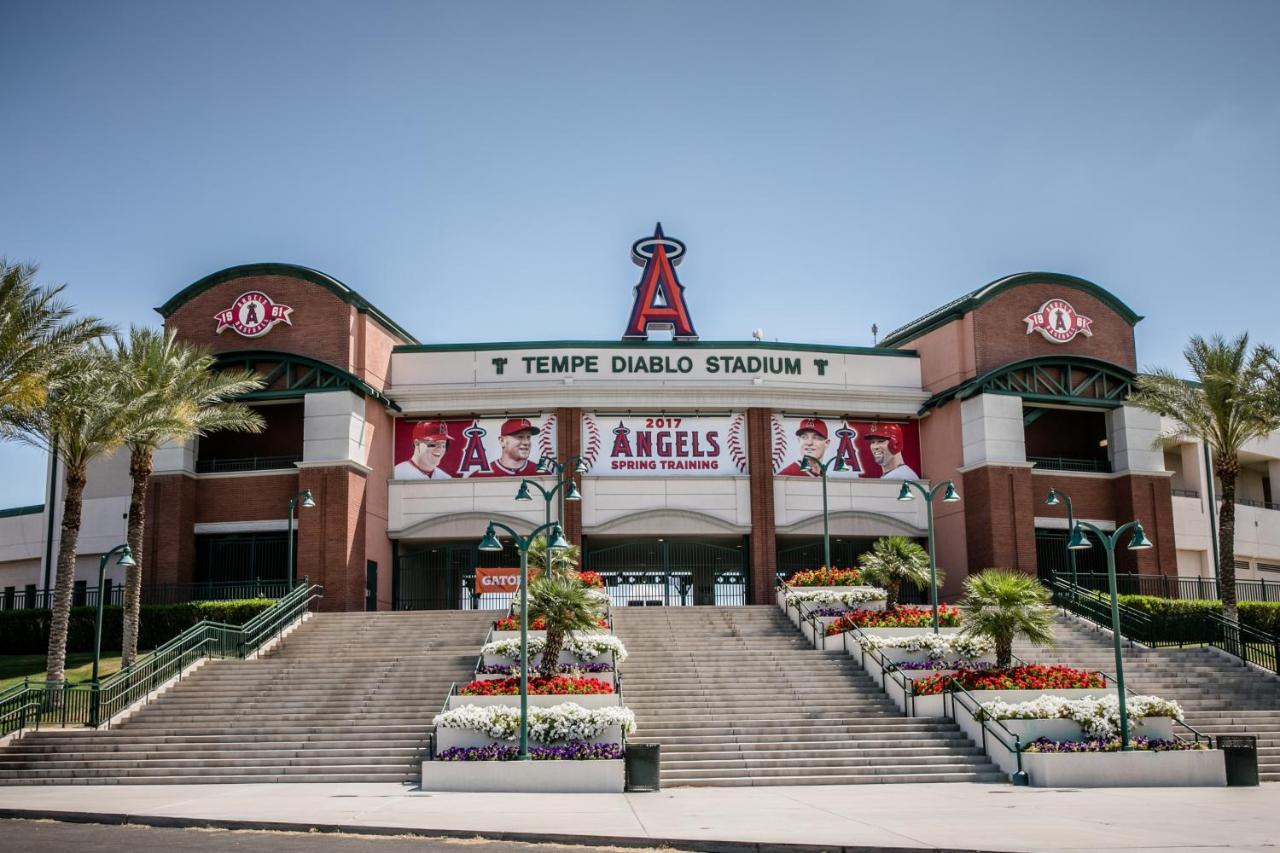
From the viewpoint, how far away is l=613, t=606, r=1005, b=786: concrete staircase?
961 inches

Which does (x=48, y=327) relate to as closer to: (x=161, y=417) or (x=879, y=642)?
(x=161, y=417)

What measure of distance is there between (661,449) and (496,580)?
1123cm

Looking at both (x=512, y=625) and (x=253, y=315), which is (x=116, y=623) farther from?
(x=512, y=625)

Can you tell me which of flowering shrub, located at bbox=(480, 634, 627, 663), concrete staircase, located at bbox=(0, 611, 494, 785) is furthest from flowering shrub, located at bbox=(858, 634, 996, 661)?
concrete staircase, located at bbox=(0, 611, 494, 785)

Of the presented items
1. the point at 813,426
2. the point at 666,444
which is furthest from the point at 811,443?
the point at 666,444

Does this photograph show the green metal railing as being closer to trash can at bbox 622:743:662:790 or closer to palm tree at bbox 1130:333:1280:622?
trash can at bbox 622:743:662:790

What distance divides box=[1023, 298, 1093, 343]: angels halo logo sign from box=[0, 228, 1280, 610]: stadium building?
0.24ft

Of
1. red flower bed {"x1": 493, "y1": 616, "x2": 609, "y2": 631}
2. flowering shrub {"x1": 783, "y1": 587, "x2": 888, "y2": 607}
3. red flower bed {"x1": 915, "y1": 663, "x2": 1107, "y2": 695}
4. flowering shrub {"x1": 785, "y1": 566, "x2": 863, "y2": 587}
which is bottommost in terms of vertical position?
red flower bed {"x1": 915, "y1": 663, "x2": 1107, "y2": 695}

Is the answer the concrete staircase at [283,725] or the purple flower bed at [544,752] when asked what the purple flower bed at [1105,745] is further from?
the concrete staircase at [283,725]

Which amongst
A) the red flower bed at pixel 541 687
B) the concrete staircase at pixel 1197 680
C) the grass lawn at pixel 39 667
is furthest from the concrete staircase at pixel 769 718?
the grass lawn at pixel 39 667

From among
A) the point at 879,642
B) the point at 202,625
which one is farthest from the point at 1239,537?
the point at 202,625

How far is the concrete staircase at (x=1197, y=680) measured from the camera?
2786 centimetres

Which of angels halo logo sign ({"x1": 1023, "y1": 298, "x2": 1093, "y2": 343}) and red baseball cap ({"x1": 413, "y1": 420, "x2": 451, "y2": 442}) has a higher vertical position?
angels halo logo sign ({"x1": 1023, "y1": 298, "x2": 1093, "y2": 343})

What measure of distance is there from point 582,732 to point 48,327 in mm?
14729
